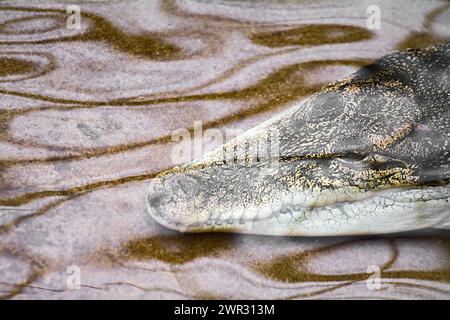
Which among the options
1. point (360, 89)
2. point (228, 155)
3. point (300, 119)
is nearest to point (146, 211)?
point (228, 155)

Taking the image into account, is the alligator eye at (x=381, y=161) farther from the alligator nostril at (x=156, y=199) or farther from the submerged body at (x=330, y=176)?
the alligator nostril at (x=156, y=199)

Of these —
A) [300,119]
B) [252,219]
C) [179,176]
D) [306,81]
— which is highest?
[306,81]

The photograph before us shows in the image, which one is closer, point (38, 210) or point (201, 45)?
point (38, 210)

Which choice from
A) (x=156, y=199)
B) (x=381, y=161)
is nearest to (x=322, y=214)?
(x=381, y=161)

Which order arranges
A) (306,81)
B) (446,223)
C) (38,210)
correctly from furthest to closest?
1. (306,81)
2. (446,223)
3. (38,210)

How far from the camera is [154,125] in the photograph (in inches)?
144

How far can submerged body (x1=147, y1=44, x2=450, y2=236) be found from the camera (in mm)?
3037

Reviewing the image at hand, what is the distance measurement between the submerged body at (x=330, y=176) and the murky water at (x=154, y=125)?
0.42 feet

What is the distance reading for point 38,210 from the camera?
10.1ft

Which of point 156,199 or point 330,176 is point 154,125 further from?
point 330,176

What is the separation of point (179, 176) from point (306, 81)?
140 cm

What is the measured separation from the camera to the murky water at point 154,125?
2961 millimetres

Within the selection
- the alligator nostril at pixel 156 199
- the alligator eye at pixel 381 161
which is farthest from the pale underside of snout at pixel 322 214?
the alligator eye at pixel 381 161
